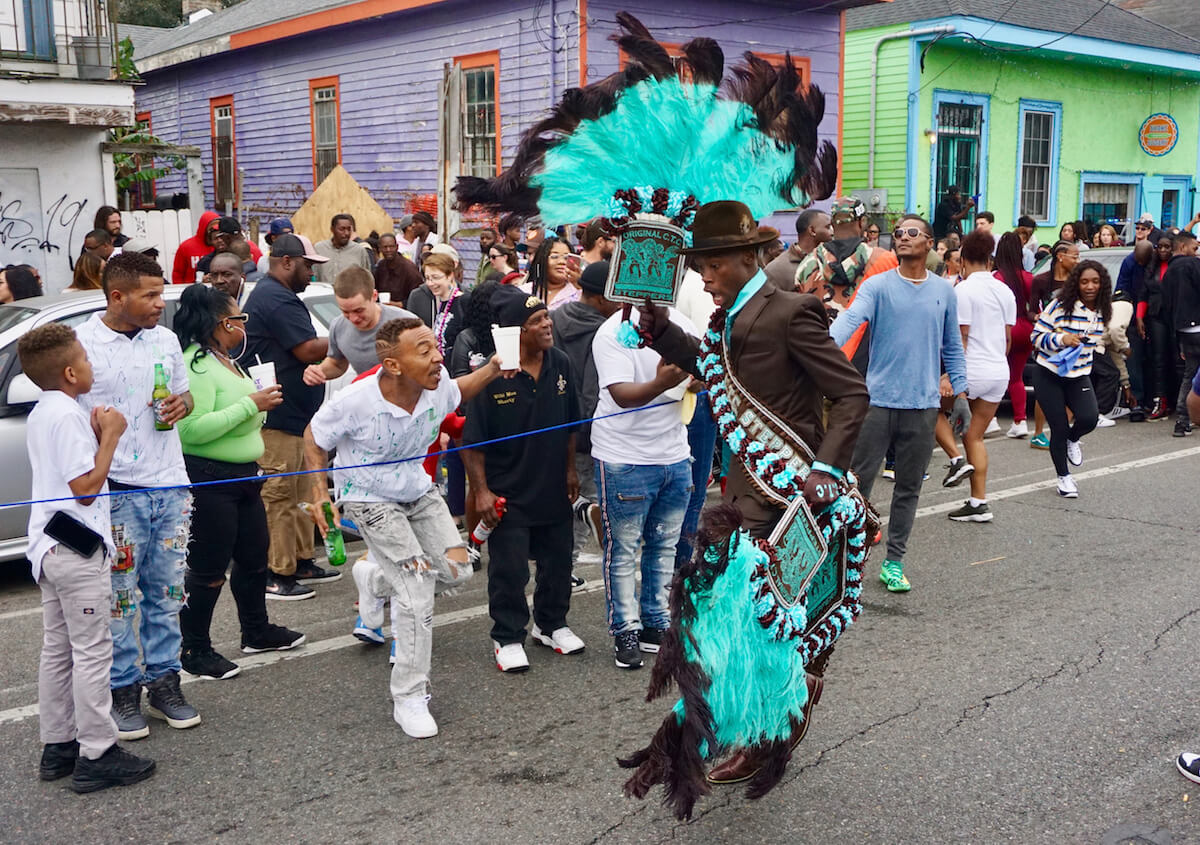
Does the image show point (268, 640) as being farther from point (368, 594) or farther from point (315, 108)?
point (315, 108)

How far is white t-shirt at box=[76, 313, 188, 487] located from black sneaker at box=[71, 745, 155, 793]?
1101 millimetres

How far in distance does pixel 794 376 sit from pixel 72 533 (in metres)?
2.74

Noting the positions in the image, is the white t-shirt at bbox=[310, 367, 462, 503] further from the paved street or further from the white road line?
the white road line

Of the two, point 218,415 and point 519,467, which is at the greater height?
point 218,415

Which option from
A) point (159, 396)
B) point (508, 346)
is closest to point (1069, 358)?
point (508, 346)

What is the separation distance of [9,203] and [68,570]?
11.7m

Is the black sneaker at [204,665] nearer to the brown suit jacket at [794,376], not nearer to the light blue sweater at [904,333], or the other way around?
the brown suit jacket at [794,376]

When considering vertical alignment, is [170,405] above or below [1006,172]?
below

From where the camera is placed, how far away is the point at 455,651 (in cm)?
584

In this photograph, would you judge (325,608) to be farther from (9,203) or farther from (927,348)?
(9,203)

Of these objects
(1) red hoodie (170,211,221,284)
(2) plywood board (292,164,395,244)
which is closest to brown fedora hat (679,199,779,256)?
(1) red hoodie (170,211,221,284)

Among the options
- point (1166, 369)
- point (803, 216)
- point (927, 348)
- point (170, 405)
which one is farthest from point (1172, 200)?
point (170, 405)

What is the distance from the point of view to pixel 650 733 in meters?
4.77

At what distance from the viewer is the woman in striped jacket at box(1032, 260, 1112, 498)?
348 inches
